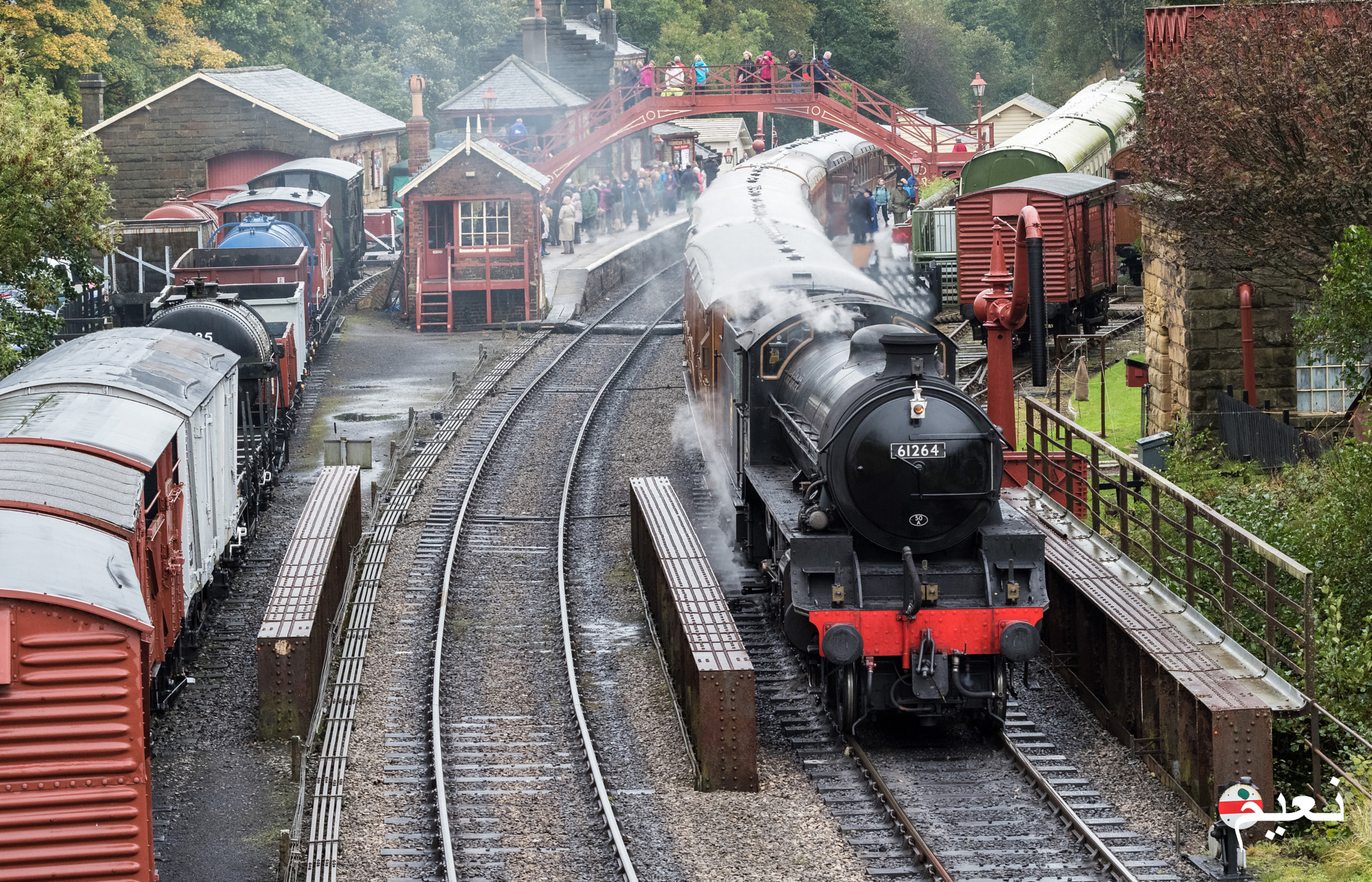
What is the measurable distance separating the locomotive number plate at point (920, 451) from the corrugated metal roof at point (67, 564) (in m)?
5.34

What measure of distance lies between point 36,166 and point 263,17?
4169 cm

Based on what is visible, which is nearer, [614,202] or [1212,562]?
[1212,562]

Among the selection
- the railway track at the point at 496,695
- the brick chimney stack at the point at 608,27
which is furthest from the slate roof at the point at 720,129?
the railway track at the point at 496,695

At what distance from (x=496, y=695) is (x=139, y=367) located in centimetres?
458

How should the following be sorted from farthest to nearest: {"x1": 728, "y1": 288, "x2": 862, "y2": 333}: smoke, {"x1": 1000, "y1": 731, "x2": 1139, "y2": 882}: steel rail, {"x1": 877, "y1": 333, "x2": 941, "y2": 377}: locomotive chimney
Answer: {"x1": 728, "y1": 288, "x2": 862, "y2": 333}: smoke < {"x1": 877, "y1": 333, "x2": 941, "y2": 377}: locomotive chimney < {"x1": 1000, "y1": 731, "x2": 1139, "y2": 882}: steel rail

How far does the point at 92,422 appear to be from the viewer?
11750 mm

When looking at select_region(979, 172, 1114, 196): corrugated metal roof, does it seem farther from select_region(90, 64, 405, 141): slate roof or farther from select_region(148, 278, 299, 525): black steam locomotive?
select_region(90, 64, 405, 141): slate roof

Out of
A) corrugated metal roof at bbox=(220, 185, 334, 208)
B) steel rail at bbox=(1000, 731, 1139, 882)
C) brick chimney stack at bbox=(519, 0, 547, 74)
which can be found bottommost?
steel rail at bbox=(1000, 731, 1139, 882)

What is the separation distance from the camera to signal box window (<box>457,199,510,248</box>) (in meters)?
32.5

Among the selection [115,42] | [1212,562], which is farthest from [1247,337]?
[115,42]

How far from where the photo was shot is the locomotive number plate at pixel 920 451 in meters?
11.2

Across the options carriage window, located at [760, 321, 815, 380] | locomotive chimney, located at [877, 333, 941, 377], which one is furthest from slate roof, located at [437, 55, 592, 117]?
locomotive chimney, located at [877, 333, 941, 377]

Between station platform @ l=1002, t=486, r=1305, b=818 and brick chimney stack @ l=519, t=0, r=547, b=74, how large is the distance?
45184mm

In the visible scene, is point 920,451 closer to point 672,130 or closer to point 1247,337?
point 1247,337
